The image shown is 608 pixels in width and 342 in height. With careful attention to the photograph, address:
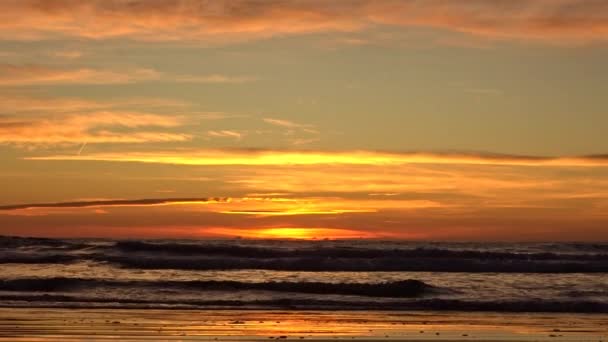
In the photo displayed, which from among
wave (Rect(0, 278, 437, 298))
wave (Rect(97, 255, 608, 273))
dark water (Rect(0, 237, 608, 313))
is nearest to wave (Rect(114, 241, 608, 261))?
dark water (Rect(0, 237, 608, 313))

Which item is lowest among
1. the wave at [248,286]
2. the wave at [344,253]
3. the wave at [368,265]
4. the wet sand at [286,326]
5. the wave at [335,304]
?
the wet sand at [286,326]

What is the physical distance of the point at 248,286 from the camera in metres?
28.8

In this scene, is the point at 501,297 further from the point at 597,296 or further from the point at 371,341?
the point at 371,341

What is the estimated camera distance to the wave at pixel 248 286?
90.6 feet

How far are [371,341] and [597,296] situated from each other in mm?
13042

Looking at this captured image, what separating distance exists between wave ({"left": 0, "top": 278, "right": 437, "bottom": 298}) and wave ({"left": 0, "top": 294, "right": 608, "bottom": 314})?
312cm

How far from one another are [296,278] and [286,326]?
14238 millimetres

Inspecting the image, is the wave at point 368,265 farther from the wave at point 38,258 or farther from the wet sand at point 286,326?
the wet sand at point 286,326

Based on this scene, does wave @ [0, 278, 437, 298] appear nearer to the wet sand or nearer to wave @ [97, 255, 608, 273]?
the wet sand

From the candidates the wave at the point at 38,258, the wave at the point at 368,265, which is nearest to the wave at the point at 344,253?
the wave at the point at 368,265

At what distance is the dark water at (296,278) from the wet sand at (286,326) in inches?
77.4

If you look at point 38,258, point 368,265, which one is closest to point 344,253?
point 368,265

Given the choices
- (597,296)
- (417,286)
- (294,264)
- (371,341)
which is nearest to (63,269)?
(294,264)

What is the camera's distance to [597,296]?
87.0 feet
